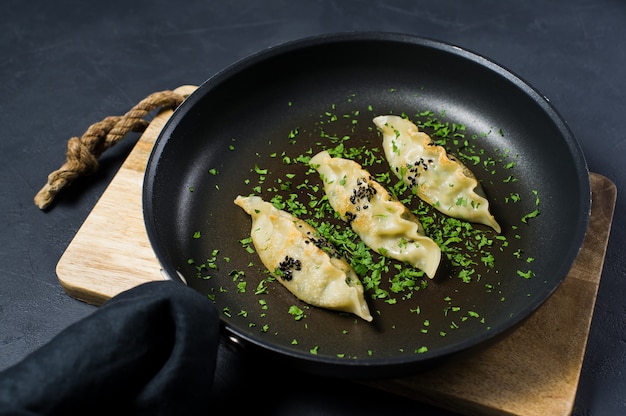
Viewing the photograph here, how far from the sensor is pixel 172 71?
5055 millimetres

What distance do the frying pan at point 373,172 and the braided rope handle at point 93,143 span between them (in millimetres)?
393

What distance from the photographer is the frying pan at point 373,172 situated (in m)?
3.33

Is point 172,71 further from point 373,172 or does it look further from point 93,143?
point 373,172

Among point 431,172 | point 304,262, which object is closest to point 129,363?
point 304,262

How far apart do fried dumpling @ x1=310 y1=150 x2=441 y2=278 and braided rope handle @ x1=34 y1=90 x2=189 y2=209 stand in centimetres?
110

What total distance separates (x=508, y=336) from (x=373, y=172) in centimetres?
125

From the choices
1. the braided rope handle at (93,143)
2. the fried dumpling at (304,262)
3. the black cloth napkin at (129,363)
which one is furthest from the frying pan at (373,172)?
the braided rope handle at (93,143)

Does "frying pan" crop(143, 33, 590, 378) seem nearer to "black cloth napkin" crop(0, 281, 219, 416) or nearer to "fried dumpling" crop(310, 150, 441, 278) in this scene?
"fried dumpling" crop(310, 150, 441, 278)

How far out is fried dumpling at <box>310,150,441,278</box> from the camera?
359cm

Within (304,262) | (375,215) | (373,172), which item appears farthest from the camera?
(373,172)

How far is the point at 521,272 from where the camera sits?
11.7ft

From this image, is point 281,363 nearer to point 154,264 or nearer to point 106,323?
point 106,323

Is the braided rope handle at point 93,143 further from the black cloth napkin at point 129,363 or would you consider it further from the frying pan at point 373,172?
the black cloth napkin at point 129,363

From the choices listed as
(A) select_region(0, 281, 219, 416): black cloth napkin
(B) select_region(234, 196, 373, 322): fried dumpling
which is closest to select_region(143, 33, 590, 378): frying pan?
(B) select_region(234, 196, 373, 322): fried dumpling
